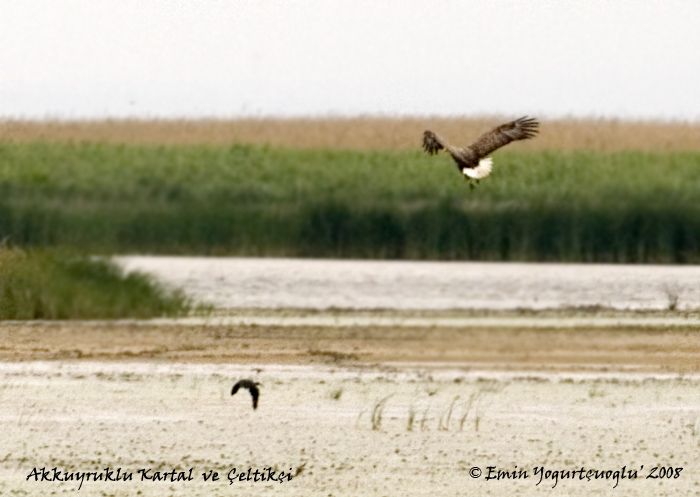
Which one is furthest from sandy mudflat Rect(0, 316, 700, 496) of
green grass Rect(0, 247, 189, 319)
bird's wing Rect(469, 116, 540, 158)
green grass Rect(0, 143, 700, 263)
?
green grass Rect(0, 143, 700, 263)

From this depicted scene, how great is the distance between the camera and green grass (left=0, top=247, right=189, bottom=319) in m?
20.2

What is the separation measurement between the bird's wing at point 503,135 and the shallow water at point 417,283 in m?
9.33

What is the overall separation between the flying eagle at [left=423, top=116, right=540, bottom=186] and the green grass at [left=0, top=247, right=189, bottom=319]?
8.40 meters

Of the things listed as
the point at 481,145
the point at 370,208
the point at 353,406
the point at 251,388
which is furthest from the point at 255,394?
the point at 370,208

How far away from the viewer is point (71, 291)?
2031 centimetres

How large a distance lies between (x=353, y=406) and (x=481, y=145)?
9.20 feet

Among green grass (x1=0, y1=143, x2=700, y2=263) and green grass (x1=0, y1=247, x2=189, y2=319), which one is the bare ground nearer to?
green grass (x1=0, y1=247, x2=189, y2=319)

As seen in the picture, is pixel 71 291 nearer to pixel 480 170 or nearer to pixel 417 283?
pixel 417 283

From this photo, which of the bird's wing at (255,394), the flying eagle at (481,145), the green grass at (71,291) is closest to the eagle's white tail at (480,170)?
the flying eagle at (481,145)

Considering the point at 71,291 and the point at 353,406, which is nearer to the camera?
the point at 353,406

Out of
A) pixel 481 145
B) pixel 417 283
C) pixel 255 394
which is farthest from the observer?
pixel 417 283

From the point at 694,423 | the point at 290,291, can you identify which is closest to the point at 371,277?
the point at 290,291

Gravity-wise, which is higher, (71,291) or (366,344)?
→ (71,291)

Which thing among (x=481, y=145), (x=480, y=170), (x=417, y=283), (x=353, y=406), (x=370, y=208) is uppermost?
(x=481, y=145)
